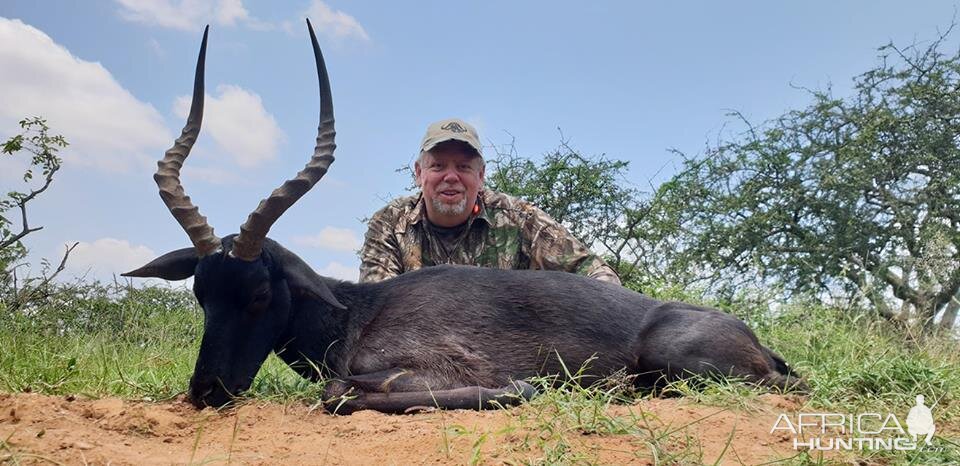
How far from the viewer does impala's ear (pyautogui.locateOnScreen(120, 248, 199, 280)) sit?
16.5 feet

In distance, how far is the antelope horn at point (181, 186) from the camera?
484 cm

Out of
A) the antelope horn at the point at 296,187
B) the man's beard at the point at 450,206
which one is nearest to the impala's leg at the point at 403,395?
the antelope horn at the point at 296,187

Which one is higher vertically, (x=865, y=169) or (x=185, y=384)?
(x=865, y=169)

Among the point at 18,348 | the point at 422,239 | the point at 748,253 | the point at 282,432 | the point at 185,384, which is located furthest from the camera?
the point at 748,253

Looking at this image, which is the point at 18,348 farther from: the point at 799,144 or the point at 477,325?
the point at 799,144

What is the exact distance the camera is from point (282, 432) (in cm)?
380

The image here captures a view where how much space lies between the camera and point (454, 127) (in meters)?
6.92

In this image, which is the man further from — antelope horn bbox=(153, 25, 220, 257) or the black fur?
antelope horn bbox=(153, 25, 220, 257)

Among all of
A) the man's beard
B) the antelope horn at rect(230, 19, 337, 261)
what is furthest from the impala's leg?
the man's beard

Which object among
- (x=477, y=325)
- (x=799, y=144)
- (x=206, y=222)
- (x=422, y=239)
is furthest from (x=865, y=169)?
(x=206, y=222)

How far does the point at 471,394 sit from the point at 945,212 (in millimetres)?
13507

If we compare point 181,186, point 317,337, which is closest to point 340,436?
point 317,337

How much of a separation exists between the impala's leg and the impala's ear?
4.02 ft

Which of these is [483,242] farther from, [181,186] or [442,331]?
[181,186]
